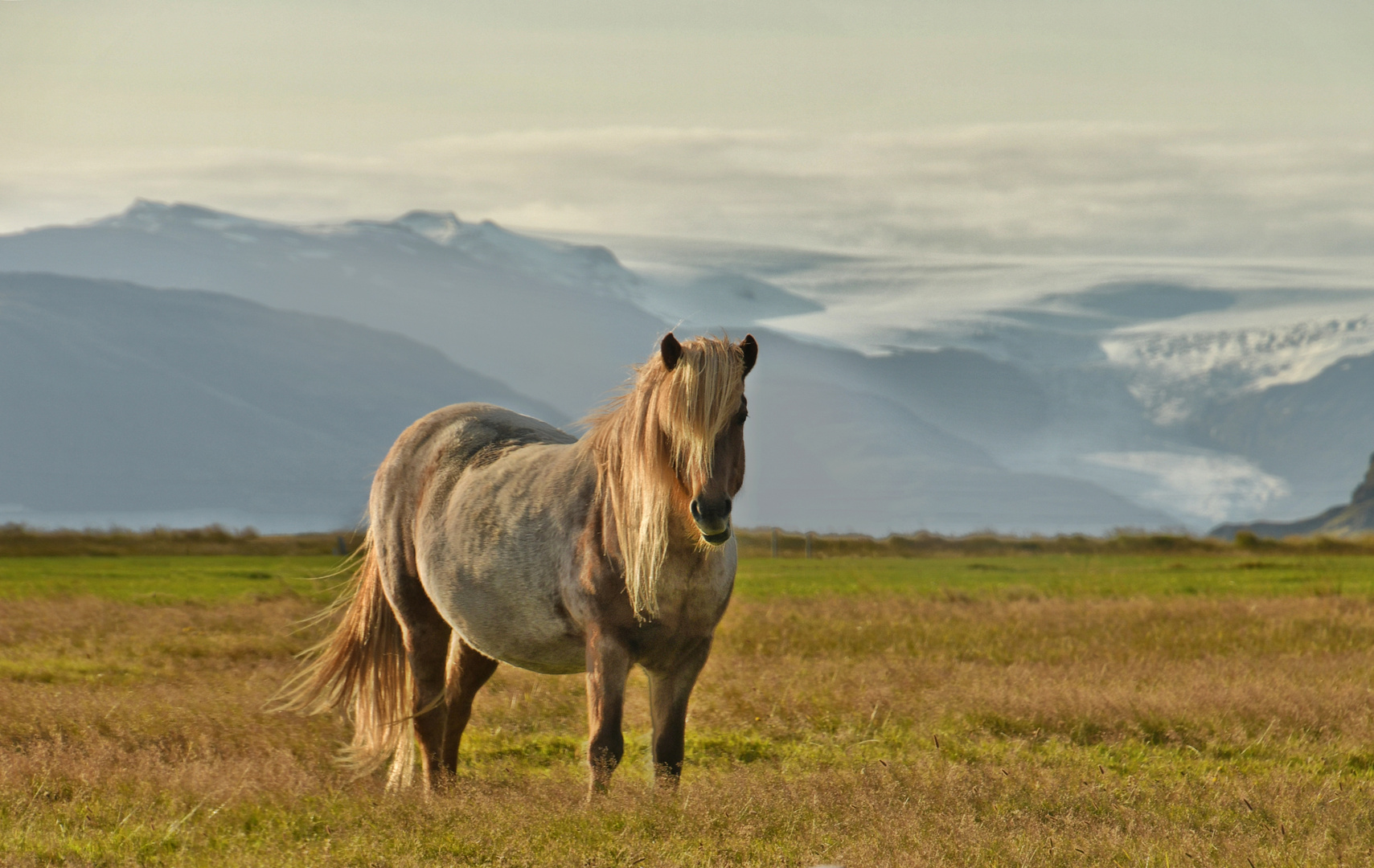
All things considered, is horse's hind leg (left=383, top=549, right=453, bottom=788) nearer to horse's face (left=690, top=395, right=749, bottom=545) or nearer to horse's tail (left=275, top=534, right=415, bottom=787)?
horse's tail (left=275, top=534, right=415, bottom=787)

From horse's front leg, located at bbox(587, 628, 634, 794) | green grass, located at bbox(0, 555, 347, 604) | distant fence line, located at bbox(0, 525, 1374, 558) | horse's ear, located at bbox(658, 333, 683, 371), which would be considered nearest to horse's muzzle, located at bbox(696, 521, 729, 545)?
horse's ear, located at bbox(658, 333, 683, 371)

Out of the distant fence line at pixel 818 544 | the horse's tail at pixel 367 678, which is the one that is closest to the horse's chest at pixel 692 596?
the horse's tail at pixel 367 678

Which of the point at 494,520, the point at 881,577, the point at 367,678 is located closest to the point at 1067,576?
the point at 881,577

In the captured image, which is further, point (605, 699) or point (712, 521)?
point (605, 699)

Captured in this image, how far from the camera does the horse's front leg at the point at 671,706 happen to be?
23.5 feet

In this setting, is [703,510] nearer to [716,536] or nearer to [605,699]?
[716,536]

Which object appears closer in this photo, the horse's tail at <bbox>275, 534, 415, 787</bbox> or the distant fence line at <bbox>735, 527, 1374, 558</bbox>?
the horse's tail at <bbox>275, 534, 415, 787</bbox>

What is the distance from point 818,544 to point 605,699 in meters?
48.7

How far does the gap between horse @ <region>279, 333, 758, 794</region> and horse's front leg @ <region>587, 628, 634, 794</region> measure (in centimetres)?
1

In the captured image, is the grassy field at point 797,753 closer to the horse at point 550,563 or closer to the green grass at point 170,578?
the horse at point 550,563

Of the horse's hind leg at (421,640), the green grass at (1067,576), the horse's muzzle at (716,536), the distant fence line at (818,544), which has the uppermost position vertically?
the horse's muzzle at (716,536)

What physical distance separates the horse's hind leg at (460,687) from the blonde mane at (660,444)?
252 cm

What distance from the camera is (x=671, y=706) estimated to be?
23.6 feet

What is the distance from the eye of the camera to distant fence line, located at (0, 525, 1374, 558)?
49.5 m
